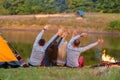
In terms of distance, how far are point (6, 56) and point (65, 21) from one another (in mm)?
35106

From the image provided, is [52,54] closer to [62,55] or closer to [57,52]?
[57,52]

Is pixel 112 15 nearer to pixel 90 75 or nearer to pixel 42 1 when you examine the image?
pixel 42 1

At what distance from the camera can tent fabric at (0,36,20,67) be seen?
11227 millimetres

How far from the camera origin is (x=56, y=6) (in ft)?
169

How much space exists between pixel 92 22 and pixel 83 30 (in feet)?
4.11

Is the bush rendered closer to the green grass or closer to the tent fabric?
the tent fabric

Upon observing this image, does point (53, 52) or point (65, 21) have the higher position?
point (53, 52)

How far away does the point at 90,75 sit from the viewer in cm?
880

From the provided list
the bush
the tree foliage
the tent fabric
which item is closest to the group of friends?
the tent fabric

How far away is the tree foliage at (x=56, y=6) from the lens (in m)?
50.6

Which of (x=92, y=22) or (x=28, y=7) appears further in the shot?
(x=28, y=7)

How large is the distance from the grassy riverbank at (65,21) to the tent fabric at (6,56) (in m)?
34.0

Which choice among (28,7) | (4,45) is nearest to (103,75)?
(4,45)

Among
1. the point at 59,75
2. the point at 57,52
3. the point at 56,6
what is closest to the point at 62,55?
the point at 57,52
